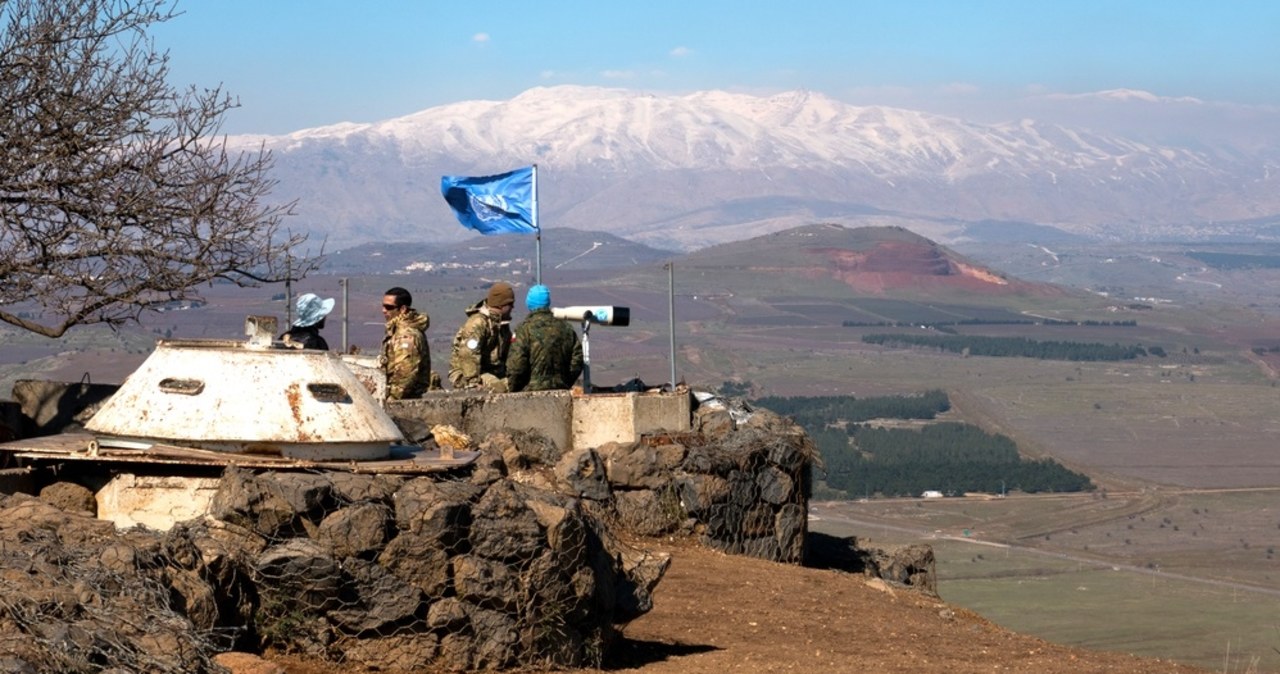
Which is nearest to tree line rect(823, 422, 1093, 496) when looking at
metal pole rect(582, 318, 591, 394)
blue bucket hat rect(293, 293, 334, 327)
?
metal pole rect(582, 318, 591, 394)

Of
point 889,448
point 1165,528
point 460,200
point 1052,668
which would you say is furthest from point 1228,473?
point 1052,668

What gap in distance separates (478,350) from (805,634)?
21.5 feet

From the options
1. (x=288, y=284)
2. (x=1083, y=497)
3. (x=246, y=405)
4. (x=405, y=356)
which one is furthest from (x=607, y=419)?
(x=1083, y=497)

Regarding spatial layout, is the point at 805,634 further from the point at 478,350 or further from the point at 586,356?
the point at 586,356

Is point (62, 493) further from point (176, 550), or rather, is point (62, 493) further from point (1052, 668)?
point (1052, 668)

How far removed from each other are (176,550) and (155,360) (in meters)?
2.34

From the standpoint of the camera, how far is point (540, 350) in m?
18.8

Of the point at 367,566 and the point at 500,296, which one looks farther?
the point at 500,296

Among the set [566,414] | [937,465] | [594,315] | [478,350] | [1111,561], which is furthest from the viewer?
[937,465]

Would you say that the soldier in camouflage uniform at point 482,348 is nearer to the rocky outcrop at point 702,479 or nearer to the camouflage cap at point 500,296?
the camouflage cap at point 500,296

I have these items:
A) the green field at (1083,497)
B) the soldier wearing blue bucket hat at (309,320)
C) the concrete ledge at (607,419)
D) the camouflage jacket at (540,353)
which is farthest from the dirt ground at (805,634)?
the soldier wearing blue bucket hat at (309,320)

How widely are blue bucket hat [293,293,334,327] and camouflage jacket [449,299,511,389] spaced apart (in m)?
2.53

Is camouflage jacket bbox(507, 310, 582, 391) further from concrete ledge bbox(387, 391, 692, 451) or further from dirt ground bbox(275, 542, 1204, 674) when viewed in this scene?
dirt ground bbox(275, 542, 1204, 674)

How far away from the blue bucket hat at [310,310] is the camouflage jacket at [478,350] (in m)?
2.53
